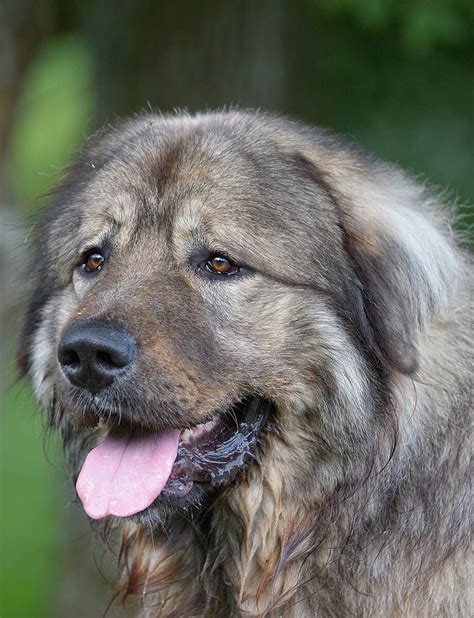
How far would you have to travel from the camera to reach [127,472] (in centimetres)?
375

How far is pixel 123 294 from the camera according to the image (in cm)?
374

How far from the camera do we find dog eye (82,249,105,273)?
411 centimetres

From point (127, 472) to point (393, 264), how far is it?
1203 mm

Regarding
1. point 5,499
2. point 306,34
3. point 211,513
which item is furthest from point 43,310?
point 5,499

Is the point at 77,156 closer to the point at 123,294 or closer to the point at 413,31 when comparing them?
the point at 123,294

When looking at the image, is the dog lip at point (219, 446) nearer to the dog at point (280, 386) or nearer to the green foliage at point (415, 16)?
the dog at point (280, 386)

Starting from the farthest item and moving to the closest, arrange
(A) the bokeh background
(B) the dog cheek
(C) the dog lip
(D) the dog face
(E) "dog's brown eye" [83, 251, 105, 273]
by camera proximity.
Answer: (A) the bokeh background → (B) the dog cheek → (E) "dog's brown eye" [83, 251, 105, 273] → (C) the dog lip → (D) the dog face

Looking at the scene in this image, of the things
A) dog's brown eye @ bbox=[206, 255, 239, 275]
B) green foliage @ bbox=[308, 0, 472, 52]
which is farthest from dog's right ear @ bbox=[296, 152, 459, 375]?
green foliage @ bbox=[308, 0, 472, 52]

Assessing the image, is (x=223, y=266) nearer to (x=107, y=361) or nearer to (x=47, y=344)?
(x=107, y=361)

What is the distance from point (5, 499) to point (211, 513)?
8597 mm

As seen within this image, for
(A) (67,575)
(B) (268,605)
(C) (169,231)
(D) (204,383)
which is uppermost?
(C) (169,231)

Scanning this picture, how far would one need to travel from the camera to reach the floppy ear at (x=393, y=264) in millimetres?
3832

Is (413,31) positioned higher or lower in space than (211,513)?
higher

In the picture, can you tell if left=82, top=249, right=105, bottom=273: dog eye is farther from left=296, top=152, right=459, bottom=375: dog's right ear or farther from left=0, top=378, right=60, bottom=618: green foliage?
left=0, top=378, right=60, bottom=618: green foliage
